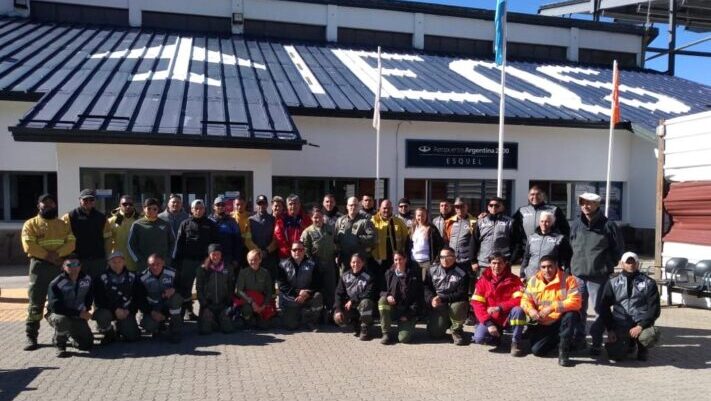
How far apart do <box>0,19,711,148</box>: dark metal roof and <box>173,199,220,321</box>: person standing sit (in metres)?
3.40

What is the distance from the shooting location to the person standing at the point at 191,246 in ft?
23.1

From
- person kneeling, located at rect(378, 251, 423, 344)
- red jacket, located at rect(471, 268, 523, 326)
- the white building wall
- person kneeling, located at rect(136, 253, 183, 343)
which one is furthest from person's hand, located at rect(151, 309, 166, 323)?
the white building wall

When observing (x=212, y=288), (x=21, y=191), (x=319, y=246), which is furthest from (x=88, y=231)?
(x=21, y=191)

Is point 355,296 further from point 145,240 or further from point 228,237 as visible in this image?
point 145,240

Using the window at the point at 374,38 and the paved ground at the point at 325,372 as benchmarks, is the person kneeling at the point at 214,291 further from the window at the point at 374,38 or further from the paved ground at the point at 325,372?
the window at the point at 374,38

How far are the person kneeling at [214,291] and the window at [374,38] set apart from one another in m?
14.4

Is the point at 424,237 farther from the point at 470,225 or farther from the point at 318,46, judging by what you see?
the point at 318,46

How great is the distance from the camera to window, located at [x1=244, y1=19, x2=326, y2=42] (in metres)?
19.1

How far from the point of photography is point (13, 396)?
4.67 meters

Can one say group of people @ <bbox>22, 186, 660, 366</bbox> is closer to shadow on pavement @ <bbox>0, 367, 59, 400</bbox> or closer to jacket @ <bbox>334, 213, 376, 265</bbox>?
jacket @ <bbox>334, 213, 376, 265</bbox>

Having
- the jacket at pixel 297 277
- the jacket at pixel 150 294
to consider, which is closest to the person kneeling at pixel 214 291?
the jacket at pixel 150 294

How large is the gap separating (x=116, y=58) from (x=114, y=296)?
32.1 feet

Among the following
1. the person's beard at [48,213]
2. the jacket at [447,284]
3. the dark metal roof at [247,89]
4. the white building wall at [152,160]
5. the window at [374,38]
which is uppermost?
the window at [374,38]

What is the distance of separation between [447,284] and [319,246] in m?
1.80
